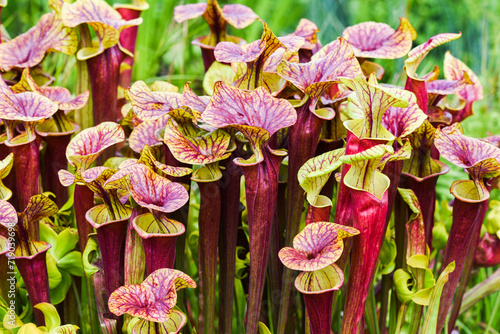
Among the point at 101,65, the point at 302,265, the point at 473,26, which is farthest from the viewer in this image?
the point at 473,26

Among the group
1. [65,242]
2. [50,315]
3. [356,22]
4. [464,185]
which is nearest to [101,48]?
[65,242]

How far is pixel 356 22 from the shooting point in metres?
3.14

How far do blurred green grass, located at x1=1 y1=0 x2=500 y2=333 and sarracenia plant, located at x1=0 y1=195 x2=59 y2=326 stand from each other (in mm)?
1301

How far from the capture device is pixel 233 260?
2.74ft

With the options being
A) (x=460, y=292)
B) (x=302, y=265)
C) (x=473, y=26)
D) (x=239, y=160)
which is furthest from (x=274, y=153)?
(x=473, y=26)

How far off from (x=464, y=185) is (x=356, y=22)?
2.53m

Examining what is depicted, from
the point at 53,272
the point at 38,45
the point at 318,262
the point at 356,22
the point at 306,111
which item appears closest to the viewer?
the point at 318,262

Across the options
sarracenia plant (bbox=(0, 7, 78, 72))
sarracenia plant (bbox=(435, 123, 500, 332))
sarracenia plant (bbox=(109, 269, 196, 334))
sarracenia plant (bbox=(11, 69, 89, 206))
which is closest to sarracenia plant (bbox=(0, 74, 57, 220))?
sarracenia plant (bbox=(11, 69, 89, 206))

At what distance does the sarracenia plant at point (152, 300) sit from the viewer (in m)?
0.64

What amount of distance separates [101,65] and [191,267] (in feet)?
1.61

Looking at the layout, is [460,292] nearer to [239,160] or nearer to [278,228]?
[278,228]

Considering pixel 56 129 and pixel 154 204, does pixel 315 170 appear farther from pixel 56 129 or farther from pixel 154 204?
pixel 56 129

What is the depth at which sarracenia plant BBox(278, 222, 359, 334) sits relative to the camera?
2.17 feet

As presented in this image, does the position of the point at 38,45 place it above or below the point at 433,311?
above
